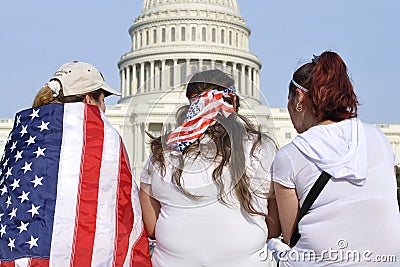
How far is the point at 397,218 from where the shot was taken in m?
4.27

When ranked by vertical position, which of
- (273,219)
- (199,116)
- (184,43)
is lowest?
(273,219)

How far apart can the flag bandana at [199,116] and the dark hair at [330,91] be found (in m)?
0.45

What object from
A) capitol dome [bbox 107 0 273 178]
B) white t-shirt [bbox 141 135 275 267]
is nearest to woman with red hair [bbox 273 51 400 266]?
white t-shirt [bbox 141 135 275 267]

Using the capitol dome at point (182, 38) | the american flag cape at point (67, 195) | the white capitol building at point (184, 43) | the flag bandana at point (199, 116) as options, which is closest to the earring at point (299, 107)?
the flag bandana at point (199, 116)

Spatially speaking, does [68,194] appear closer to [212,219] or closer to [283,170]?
[212,219]

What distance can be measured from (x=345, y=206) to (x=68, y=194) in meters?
1.60

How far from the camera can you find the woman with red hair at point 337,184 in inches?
166

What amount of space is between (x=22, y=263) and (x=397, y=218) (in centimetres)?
212

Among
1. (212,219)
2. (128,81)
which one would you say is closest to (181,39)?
(128,81)

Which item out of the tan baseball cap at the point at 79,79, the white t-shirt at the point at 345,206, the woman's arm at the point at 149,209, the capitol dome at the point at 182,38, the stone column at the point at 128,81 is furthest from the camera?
the stone column at the point at 128,81

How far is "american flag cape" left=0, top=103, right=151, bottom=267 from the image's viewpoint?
459cm

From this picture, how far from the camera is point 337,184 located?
4.23m

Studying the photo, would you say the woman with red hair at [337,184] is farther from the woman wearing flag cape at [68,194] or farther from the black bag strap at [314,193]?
the woman wearing flag cape at [68,194]

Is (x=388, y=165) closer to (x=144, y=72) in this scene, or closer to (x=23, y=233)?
(x=23, y=233)
